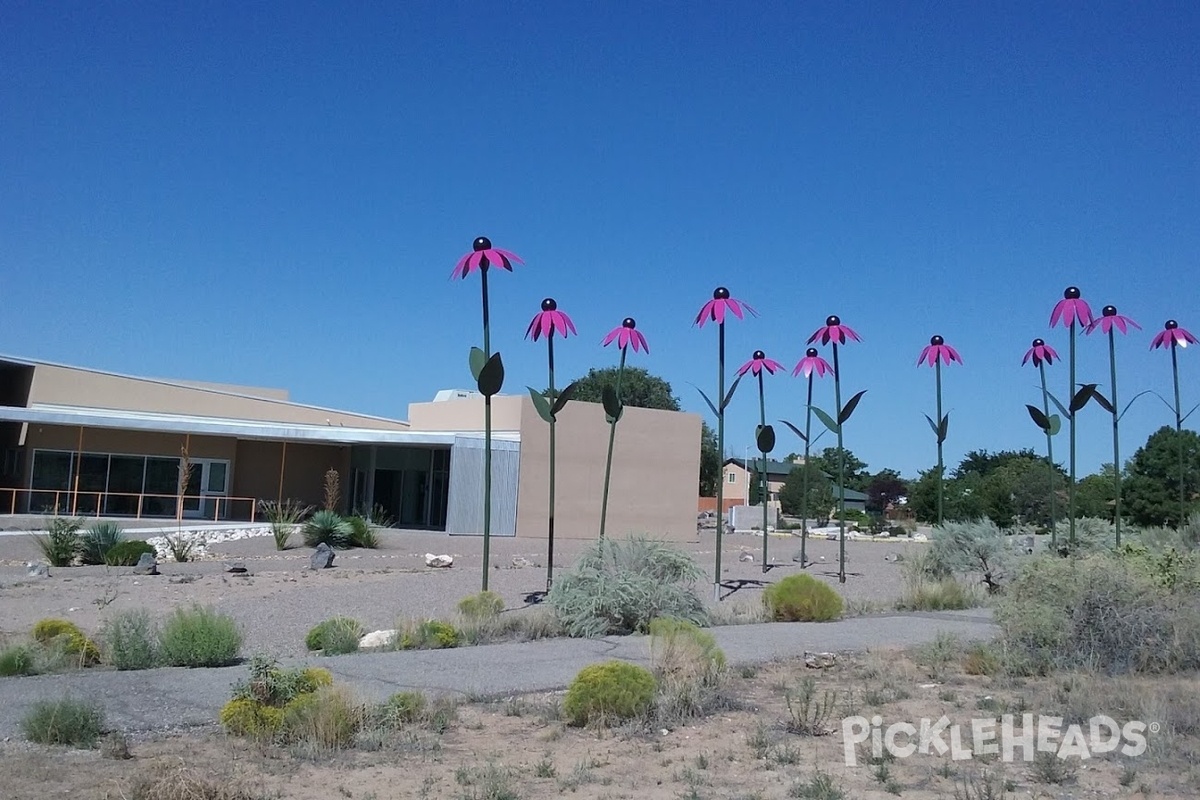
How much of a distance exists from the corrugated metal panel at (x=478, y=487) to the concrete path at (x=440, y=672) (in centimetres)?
2305

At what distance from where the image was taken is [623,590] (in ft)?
44.2

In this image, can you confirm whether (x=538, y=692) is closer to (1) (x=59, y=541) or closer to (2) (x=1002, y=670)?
(2) (x=1002, y=670)

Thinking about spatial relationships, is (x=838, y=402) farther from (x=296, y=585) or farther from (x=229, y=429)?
(x=229, y=429)

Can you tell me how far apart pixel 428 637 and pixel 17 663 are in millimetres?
4053

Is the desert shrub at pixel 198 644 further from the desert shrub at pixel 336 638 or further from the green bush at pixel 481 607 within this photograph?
the green bush at pixel 481 607

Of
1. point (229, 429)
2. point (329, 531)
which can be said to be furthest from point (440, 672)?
point (229, 429)

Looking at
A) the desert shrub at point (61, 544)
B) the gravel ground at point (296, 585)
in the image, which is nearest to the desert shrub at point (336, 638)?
the gravel ground at point (296, 585)

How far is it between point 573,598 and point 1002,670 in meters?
5.17

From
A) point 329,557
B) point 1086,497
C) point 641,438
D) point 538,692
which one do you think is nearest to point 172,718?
point 538,692

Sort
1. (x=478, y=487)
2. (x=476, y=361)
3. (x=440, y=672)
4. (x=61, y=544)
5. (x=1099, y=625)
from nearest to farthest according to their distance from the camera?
1. (x=440, y=672)
2. (x=1099, y=625)
3. (x=476, y=361)
4. (x=61, y=544)
5. (x=478, y=487)

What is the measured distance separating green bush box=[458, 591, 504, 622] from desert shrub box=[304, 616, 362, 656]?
1.97m

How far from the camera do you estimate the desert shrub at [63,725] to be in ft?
24.1

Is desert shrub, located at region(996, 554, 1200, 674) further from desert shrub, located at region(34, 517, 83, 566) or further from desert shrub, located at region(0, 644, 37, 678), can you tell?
desert shrub, located at region(34, 517, 83, 566)

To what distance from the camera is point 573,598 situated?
13625 mm
